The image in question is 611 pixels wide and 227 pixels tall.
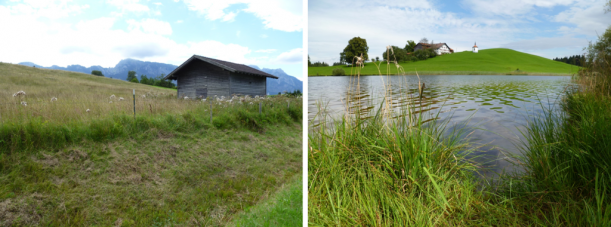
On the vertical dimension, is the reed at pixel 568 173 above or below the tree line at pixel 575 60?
below

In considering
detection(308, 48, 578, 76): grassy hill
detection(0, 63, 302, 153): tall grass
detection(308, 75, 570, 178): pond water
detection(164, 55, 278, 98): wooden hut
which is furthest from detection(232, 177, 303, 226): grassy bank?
detection(164, 55, 278, 98): wooden hut

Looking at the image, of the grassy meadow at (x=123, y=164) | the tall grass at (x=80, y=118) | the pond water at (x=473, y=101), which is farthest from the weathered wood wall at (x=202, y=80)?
the pond water at (x=473, y=101)

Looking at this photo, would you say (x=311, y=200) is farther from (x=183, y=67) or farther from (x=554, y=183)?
(x=183, y=67)

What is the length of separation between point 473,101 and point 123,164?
14.8 ft

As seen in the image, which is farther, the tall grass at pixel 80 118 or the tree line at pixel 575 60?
the tall grass at pixel 80 118

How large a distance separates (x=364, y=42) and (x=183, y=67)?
9.75m

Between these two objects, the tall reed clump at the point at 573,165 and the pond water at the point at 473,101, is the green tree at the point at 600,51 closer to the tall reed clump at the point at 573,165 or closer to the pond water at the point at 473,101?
the pond water at the point at 473,101

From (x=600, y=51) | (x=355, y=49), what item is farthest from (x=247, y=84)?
(x=600, y=51)

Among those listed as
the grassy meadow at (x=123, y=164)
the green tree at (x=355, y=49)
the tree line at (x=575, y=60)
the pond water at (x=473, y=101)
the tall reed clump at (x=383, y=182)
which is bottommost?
the grassy meadow at (x=123, y=164)

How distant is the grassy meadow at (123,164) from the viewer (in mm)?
2504

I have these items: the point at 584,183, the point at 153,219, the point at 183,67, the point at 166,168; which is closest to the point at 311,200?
the point at 584,183

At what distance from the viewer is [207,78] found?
32.4ft

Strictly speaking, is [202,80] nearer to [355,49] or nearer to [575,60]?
[355,49]

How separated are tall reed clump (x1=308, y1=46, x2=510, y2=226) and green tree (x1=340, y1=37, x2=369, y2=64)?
1.32 ft
